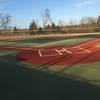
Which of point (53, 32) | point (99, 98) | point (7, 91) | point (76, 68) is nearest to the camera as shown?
point (99, 98)

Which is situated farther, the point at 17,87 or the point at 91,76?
the point at 91,76

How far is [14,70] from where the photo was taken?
9305 millimetres

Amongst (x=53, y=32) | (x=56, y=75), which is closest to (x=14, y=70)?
(x=56, y=75)

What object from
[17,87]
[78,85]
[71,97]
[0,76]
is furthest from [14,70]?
[71,97]

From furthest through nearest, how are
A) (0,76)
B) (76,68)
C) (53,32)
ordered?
1. (53,32)
2. (76,68)
3. (0,76)

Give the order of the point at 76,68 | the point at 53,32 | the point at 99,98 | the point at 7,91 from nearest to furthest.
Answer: the point at 99,98
the point at 7,91
the point at 76,68
the point at 53,32

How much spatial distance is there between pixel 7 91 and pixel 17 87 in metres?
0.43

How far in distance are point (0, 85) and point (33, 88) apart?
3.83 ft

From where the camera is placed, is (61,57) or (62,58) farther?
(61,57)

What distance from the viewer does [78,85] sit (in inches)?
260

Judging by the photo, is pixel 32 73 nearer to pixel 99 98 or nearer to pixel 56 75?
pixel 56 75

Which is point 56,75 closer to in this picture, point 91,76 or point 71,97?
point 91,76

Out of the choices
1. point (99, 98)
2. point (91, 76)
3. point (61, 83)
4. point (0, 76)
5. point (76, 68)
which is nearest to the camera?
point (99, 98)

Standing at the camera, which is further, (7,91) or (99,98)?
(7,91)
